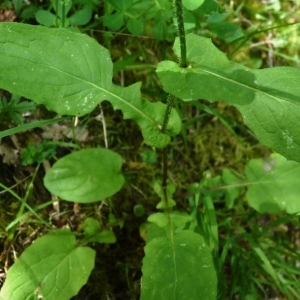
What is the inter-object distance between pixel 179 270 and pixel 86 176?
67 cm

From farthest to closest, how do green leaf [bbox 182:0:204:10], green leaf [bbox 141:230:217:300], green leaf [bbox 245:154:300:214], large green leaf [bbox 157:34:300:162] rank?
1. green leaf [bbox 245:154:300:214]
2. green leaf [bbox 141:230:217:300]
3. green leaf [bbox 182:0:204:10]
4. large green leaf [bbox 157:34:300:162]

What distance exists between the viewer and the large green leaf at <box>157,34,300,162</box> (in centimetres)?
155

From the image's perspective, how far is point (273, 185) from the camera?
2.48m

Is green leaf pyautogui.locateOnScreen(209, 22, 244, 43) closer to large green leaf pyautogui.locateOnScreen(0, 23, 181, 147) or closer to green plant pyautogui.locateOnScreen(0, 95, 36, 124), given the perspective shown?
large green leaf pyautogui.locateOnScreen(0, 23, 181, 147)

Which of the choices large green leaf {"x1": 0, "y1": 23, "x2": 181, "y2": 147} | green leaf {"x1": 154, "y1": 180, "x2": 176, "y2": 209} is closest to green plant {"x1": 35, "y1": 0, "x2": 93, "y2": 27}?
large green leaf {"x1": 0, "y1": 23, "x2": 181, "y2": 147}

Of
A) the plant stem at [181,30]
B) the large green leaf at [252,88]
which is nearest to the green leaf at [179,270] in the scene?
the large green leaf at [252,88]

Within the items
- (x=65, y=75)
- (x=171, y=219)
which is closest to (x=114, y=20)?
(x=65, y=75)

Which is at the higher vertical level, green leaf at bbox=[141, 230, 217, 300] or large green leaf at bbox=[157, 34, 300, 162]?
large green leaf at bbox=[157, 34, 300, 162]

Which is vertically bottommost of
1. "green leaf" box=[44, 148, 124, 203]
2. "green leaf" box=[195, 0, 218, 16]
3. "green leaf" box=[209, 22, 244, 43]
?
"green leaf" box=[44, 148, 124, 203]

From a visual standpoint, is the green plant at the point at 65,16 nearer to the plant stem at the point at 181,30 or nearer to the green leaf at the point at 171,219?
the plant stem at the point at 181,30

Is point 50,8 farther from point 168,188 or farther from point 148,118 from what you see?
point 168,188

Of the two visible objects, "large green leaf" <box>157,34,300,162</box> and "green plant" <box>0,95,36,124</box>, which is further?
"green plant" <box>0,95,36,124</box>

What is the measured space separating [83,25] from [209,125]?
973mm

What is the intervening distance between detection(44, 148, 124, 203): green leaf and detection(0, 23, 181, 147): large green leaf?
497 millimetres
